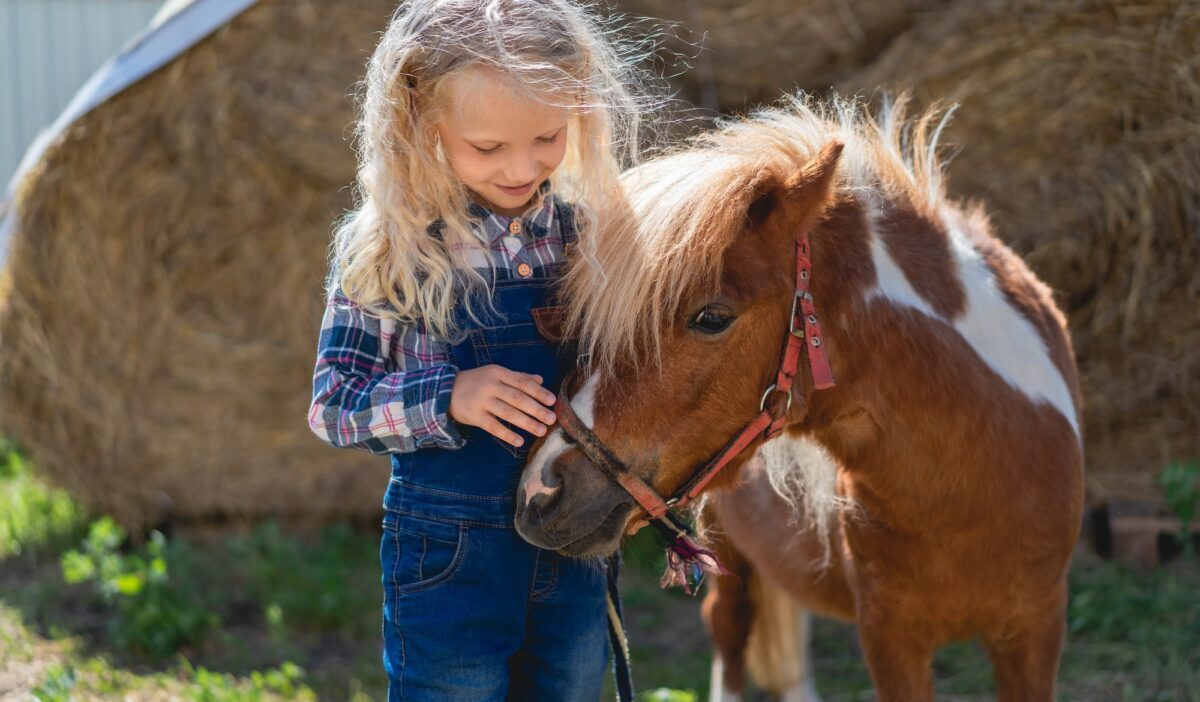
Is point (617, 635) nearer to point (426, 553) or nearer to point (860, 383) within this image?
point (426, 553)

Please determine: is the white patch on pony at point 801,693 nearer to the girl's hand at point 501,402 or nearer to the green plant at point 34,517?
the girl's hand at point 501,402

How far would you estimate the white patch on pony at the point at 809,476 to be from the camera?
202 cm

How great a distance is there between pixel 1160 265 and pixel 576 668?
7.50 ft

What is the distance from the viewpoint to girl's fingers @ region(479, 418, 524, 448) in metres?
1.54

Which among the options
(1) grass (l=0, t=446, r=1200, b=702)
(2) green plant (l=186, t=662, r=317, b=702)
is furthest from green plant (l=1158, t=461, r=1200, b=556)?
(2) green plant (l=186, t=662, r=317, b=702)

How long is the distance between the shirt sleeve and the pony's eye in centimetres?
36

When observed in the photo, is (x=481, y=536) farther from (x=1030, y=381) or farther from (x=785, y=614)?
(x=785, y=614)

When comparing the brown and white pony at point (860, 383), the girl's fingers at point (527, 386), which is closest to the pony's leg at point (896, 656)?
the brown and white pony at point (860, 383)

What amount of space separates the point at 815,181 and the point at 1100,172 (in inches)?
78.9

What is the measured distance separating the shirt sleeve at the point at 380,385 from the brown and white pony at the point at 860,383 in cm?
17

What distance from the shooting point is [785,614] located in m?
2.90

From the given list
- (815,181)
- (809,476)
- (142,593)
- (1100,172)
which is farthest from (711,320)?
(142,593)

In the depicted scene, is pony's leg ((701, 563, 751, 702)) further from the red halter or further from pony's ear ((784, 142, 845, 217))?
pony's ear ((784, 142, 845, 217))

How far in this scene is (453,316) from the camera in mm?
1673
